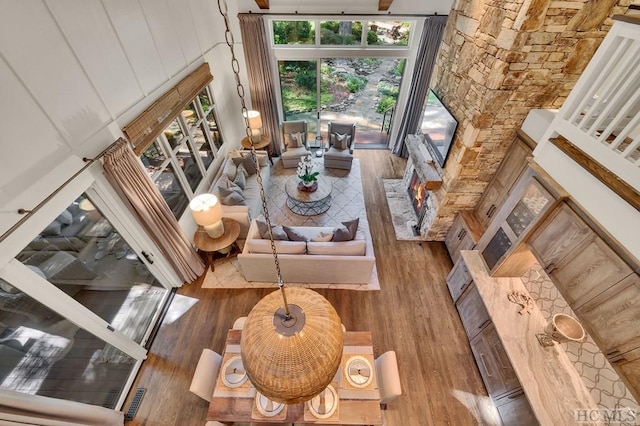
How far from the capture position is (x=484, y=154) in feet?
11.6

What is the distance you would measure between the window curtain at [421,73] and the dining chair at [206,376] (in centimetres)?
522

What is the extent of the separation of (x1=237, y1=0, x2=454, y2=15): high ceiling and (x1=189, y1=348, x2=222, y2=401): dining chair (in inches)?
225

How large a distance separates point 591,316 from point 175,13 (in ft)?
18.8

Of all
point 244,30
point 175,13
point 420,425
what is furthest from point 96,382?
point 244,30

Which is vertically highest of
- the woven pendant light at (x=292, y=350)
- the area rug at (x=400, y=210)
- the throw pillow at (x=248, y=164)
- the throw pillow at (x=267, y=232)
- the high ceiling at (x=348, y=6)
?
the high ceiling at (x=348, y=6)

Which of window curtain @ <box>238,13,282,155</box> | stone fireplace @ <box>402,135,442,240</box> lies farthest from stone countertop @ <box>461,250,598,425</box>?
window curtain @ <box>238,13,282,155</box>

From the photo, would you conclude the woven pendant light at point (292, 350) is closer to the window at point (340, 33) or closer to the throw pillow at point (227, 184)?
the throw pillow at point (227, 184)

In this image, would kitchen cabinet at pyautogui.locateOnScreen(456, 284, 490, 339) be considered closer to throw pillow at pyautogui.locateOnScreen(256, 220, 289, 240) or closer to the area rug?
the area rug

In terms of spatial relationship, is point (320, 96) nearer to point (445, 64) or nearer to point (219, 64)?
point (219, 64)

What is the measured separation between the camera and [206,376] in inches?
101

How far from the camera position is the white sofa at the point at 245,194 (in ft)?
14.3

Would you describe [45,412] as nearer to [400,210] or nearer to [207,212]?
[207,212]

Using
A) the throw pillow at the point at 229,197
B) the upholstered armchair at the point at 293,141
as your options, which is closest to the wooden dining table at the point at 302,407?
the throw pillow at the point at 229,197

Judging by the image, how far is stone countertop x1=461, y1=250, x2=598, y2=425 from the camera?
2262 mm
